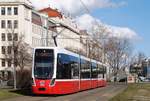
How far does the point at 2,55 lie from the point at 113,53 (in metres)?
33.6

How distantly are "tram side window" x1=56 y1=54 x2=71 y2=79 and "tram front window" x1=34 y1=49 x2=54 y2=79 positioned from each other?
0.69 m

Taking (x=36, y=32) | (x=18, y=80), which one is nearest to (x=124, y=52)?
(x=36, y=32)

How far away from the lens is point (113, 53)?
13900 cm

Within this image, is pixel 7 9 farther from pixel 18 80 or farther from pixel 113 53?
pixel 18 80

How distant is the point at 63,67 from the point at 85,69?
39.2ft

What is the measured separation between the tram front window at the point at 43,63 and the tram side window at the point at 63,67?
0.69 m

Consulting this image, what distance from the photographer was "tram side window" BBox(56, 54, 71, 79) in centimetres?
3700

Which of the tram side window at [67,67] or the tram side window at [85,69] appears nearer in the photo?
the tram side window at [67,67]

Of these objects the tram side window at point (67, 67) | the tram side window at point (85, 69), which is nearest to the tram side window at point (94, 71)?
the tram side window at point (85, 69)

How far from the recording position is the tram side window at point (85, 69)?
4737cm

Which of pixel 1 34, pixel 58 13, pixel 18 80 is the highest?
pixel 58 13

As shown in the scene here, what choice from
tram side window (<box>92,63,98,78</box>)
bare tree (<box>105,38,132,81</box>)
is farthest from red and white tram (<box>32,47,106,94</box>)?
bare tree (<box>105,38,132,81</box>)

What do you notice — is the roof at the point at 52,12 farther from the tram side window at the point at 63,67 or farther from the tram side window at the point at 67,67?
the tram side window at the point at 63,67

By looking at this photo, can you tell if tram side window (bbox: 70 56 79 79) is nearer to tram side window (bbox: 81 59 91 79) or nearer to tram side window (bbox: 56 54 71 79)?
tram side window (bbox: 56 54 71 79)
